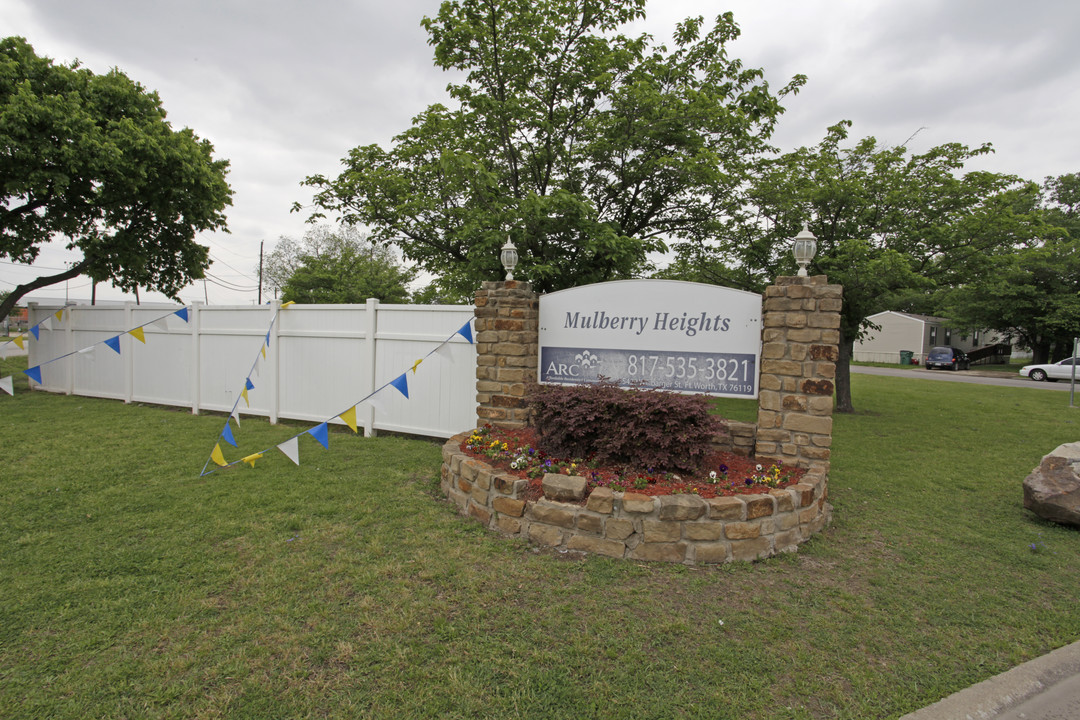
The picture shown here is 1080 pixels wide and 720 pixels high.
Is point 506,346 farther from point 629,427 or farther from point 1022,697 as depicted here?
point 1022,697

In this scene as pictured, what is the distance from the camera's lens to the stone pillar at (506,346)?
5.21 m

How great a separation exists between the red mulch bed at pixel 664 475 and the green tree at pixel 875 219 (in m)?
4.73

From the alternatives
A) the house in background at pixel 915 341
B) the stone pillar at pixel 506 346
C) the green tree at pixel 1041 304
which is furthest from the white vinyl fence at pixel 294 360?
the house in background at pixel 915 341

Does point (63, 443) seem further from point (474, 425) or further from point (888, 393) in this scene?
point (888, 393)

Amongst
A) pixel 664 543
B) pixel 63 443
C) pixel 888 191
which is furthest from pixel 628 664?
pixel 888 191

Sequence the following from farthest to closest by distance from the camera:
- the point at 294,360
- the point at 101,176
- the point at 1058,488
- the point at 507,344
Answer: the point at 101,176, the point at 294,360, the point at 507,344, the point at 1058,488

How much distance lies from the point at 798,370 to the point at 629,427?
4.90 ft

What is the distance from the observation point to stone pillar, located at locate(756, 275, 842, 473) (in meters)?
4.12

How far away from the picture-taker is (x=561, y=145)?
8086 millimetres

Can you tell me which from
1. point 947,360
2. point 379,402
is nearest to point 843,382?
point 379,402

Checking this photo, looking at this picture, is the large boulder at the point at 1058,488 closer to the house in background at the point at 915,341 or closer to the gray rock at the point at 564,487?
the gray rock at the point at 564,487

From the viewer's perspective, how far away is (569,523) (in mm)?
3584

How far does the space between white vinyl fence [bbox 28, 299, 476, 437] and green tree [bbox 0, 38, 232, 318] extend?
89.0 inches

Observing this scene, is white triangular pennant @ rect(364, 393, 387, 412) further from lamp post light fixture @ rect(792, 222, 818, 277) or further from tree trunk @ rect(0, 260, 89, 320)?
tree trunk @ rect(0, 260, 89, 320)
